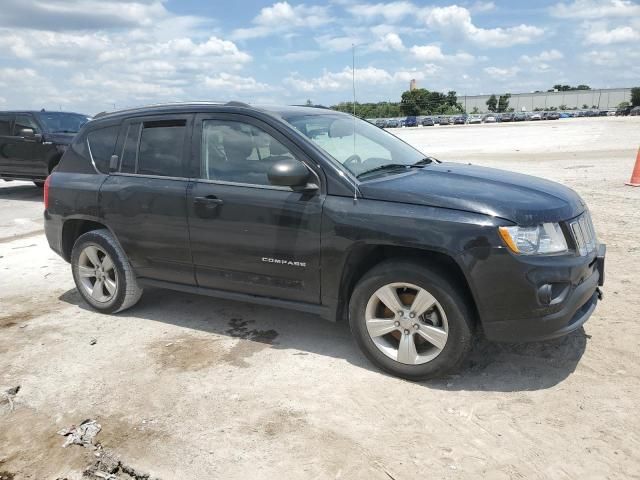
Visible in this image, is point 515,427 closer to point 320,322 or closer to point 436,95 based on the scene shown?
point 320,322

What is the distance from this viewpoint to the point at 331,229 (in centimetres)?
375

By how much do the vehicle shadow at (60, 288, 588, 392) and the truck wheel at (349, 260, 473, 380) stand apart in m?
0.17

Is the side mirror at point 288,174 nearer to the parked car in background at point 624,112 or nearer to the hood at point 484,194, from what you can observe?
the hood at point 484,194

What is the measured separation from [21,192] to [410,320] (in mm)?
13871

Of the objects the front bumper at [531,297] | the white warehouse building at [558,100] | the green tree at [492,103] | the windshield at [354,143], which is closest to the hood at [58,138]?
the windshield at [354,143]

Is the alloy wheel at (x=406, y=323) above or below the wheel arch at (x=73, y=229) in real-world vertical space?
below

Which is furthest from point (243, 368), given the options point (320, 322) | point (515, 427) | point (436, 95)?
point (436, 95)

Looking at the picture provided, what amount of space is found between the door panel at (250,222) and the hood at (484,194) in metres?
0.55

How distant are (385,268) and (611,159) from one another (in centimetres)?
1484

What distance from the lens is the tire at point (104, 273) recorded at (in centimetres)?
494

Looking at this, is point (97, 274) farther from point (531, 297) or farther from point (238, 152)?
point (531, 297)

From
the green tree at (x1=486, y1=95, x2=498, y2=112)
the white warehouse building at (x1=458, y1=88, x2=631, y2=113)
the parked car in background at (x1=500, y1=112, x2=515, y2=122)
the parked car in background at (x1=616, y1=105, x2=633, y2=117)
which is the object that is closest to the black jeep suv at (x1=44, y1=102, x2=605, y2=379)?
the parked car in background at (x1=500, y1=112, x2=515, y2=122)

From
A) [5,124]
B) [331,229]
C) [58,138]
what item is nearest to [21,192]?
[5,124]

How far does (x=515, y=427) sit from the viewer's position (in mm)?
3113
